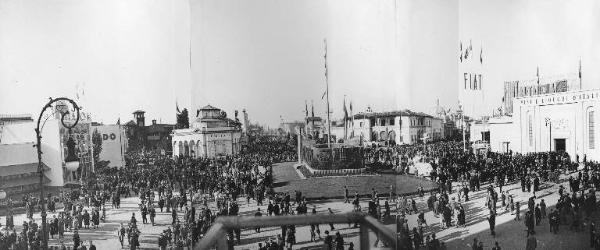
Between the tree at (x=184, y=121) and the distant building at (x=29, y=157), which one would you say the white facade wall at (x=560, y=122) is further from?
the tree at (x=184, y=121)

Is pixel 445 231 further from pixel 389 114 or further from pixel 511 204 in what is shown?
pixel 389 114

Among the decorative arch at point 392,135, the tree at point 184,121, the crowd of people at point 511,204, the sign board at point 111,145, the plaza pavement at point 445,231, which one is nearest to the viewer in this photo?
the crowd of people at point 511,204

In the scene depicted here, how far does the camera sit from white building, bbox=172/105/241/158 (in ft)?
173

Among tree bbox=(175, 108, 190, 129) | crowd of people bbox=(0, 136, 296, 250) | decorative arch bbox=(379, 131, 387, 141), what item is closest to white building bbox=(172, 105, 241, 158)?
tree bbox=(175, 108, 190, 129)

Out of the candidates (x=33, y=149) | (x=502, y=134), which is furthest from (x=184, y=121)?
(x=502, y=134)

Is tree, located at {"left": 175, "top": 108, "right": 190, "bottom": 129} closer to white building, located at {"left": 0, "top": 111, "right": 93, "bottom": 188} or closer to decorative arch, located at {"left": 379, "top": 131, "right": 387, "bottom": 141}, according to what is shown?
decorative arch, located at {"left": 379, "top": 131, "right": 387, "bottom": 141}

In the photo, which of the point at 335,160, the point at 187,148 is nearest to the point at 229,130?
the point at 187,148

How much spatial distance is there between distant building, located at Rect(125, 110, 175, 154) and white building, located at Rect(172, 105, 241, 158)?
674 inches

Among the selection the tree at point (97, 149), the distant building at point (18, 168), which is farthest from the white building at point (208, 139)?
the distant building at point (18, 168)

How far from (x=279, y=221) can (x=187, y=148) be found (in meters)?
54.9

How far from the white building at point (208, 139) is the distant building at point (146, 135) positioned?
17116mm

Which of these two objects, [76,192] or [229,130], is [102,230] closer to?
[76,192]

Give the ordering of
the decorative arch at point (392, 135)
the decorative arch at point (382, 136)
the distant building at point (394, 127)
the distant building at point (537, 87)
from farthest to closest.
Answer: the decorative arch at point (382, 136) → the decorative arch at point (392, 135) → the distant building at point (394, 127) → the distant building at point (537, 87)

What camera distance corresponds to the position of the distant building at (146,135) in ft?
238
